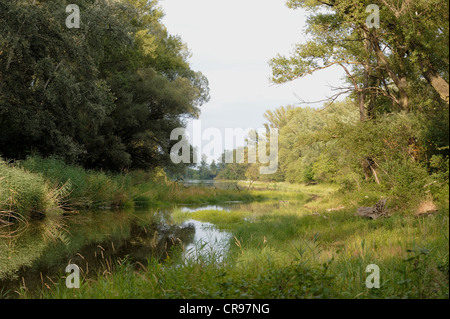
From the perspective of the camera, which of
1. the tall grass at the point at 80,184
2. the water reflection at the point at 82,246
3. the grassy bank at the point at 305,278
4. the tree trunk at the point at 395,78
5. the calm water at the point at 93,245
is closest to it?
the grassy bank at the point at 305,278

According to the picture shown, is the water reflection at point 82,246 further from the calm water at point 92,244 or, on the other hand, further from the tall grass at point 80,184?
the tall grass at point 80,184

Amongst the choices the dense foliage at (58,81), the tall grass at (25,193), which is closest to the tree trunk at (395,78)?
the dense foliage at (58,81)

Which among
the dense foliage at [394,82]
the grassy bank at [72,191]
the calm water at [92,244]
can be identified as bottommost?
the calm water at [92,244]

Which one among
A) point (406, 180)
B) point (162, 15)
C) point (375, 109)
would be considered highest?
point (162, 15)

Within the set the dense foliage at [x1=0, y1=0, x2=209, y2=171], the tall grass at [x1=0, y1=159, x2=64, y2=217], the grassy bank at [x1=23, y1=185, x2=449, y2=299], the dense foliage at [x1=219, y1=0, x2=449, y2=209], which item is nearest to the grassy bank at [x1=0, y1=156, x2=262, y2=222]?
the tall grass at [x1=0, y1=159, x2=64, y2=217]

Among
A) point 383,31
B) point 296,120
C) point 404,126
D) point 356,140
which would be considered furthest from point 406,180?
point 296,120

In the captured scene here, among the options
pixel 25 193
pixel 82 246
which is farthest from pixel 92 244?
pixel 25 193

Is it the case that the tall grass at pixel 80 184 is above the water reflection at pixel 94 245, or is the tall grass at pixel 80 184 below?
above

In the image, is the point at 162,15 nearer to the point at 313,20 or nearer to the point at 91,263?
the point at 313,20

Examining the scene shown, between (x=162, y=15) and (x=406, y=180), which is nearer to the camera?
(x=406, y=180)

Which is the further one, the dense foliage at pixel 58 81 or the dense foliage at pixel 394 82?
the dense foliage at pixel 58 81

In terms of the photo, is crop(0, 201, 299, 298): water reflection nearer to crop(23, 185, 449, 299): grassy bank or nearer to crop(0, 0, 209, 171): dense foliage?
crop(23, 185, 449, 299): grassy bank

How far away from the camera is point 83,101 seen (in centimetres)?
1866

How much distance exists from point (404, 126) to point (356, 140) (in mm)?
2096
